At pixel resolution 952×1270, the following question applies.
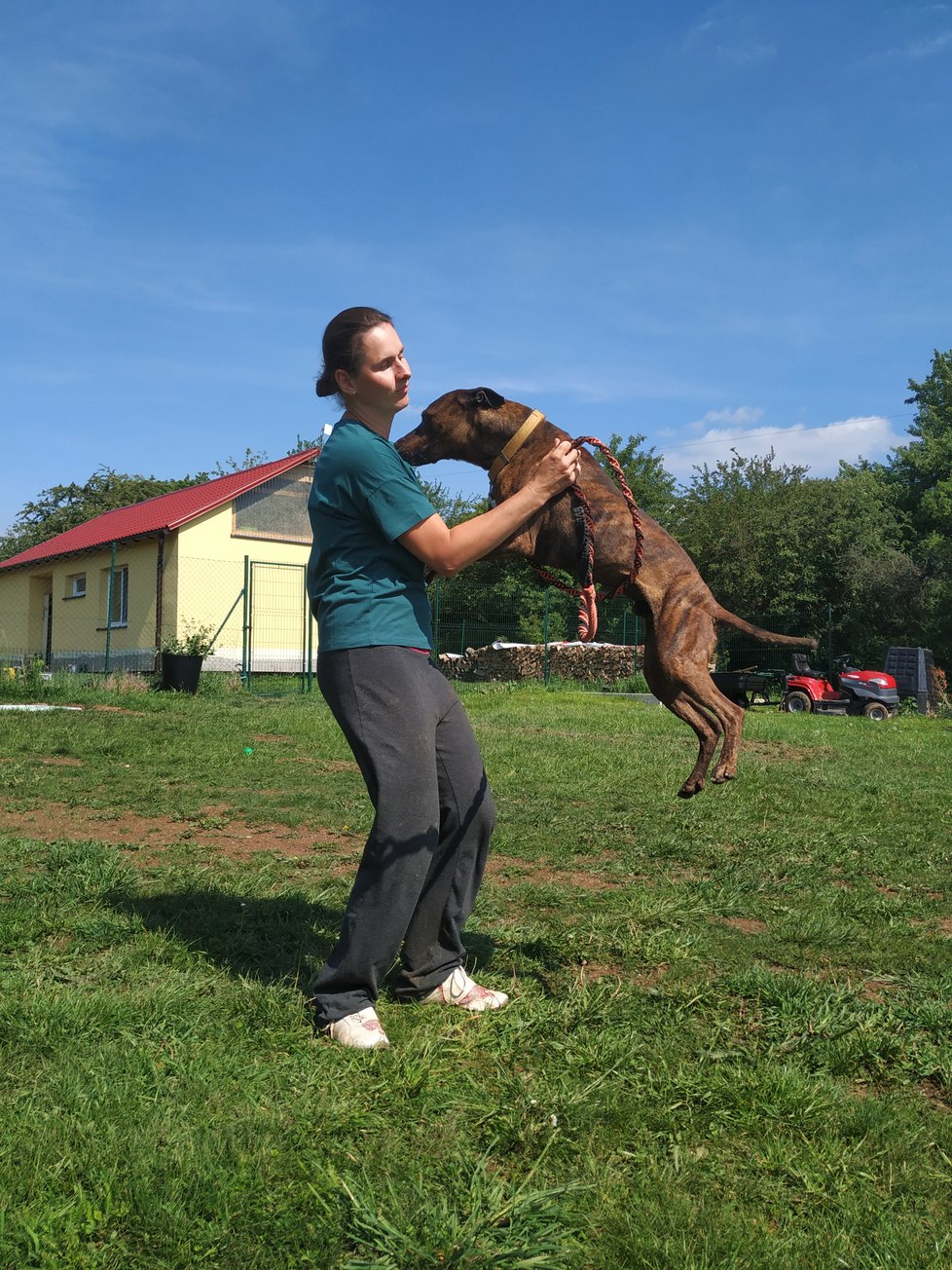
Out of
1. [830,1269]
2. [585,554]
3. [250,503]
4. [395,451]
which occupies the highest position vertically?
[250,503]

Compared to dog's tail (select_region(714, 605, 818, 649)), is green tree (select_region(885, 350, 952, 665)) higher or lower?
higher

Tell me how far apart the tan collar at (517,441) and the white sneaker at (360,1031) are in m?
1.77

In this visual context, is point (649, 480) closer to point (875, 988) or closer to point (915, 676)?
point (915, 676)

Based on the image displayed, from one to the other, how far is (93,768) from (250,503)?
54.3 feet

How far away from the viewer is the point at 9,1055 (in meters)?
2.83

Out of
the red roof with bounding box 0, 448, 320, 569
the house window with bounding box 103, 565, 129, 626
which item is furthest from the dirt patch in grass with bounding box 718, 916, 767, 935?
the house window with bounding box 103, 565, 129, 626

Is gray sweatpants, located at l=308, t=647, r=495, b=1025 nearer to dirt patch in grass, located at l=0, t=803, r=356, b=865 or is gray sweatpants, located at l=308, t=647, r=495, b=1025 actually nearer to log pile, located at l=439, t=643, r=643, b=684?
dirt patch in grass, located at l=0, t=803, r=356, b=865

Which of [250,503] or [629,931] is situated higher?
[250,503]

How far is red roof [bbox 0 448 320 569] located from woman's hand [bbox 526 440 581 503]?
797 inches

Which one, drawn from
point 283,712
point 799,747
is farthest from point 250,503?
point 799,747

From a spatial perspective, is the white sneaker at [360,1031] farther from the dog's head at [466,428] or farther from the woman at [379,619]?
the dog's head at [466,428]

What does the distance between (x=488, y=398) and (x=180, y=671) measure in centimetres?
1283

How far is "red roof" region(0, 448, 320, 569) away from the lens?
899 inches

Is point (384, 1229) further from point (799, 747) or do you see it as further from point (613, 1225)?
point (799, 747)
